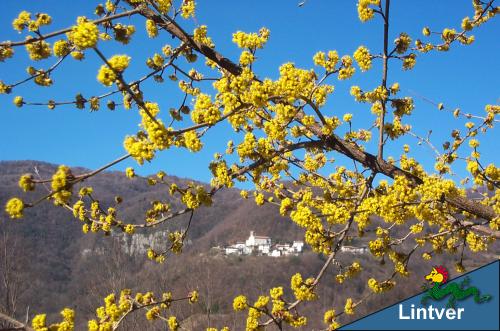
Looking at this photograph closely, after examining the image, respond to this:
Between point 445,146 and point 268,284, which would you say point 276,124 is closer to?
point 445,146

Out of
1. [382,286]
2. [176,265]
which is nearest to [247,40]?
[382,286]

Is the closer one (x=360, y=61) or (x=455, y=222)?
(x=360, y=61)

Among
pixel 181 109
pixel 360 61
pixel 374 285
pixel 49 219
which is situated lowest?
pixel 374 285

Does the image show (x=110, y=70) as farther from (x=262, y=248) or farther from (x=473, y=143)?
(x=262, y=248)

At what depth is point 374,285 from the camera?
5.37 meters

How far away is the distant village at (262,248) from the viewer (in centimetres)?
12256

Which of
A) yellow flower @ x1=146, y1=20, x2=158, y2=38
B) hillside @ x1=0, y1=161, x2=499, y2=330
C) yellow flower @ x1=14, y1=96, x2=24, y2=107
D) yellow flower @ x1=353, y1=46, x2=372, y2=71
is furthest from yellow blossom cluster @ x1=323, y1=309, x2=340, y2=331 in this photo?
hillside @ x1=0, y1=161, x2=499, y2=330

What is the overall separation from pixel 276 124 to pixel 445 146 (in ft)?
10.3

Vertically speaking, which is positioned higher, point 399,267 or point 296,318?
point 399,267

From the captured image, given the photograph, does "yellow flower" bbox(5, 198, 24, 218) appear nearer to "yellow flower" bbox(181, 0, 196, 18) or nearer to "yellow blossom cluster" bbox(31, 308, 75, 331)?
"yellow blossom cluster" bbox(31, 308, 75, 331)

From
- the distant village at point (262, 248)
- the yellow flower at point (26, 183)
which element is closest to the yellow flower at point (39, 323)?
the yellow flower at point (26, 183)

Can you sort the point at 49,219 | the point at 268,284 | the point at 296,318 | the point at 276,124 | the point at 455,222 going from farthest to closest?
the point at 49,219, the point at 268,284, the point at 455,222, the point at 296,318, the point at 276,124

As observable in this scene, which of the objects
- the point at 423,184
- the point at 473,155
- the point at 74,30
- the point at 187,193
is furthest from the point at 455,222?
the point at 74,30

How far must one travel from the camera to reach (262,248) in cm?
13050
